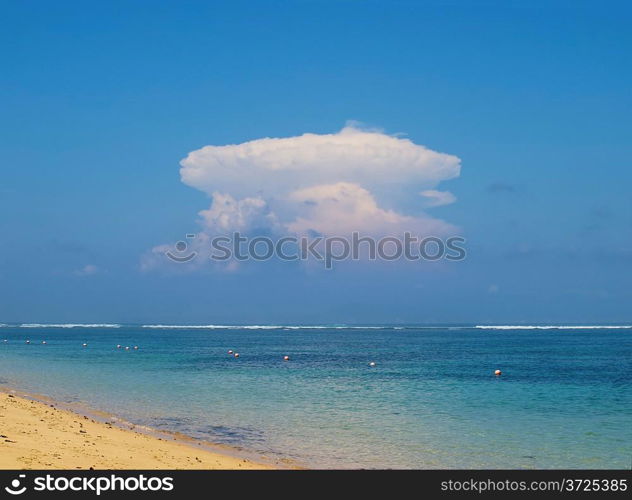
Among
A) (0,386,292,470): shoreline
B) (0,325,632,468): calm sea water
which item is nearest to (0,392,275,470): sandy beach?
(0,386,292,470): shoreline

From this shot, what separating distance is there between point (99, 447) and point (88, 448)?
1.70ft

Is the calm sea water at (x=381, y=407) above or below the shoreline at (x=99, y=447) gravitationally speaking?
below

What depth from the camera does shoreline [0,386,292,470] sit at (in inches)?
667

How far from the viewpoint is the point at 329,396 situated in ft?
120

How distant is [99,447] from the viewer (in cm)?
1977

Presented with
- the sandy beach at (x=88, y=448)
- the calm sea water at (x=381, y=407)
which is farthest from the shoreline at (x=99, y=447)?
the calm sea water at (x=381, y=407)

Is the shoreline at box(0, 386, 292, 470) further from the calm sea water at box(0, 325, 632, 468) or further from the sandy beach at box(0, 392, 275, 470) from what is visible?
the calm sea water at box(0, 325, 632, 468)

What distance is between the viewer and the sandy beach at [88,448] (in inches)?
661

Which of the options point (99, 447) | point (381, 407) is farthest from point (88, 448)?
point (381, 407)

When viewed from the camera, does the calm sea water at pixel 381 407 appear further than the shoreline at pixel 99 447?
Yes

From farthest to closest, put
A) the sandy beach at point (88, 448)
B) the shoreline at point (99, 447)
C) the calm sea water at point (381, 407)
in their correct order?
1. the calm sea water at point (381, 407)
2. the shoreline at point (99, 447)
3. the sandy beach at point (88, 448)

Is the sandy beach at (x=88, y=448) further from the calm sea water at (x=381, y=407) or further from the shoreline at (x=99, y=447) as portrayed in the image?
the calm sea water at (x=381, y=407)
